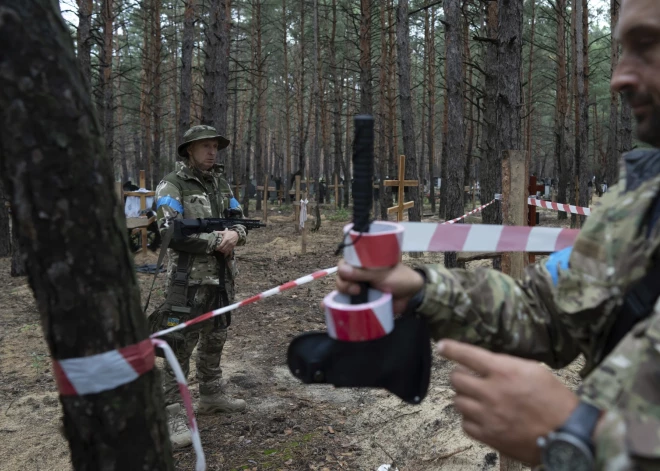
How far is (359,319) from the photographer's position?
47.8 inches

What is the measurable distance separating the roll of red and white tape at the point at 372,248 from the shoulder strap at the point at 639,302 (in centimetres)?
51

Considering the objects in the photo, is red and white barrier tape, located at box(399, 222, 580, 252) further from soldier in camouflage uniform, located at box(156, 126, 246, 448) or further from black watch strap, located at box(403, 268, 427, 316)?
soldier in camouflage uniform, located at box(156, 126, 246, 448)

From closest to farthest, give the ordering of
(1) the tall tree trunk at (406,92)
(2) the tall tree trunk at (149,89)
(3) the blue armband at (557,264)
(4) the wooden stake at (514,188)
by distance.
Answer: (3) the blue armband at (557,264) < (4) the wooden stake at (514,188) < (1) the tall tree trunk at (406,92) < (2) the tall tree trunk at (149,89)

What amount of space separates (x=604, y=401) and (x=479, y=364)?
0.71ft

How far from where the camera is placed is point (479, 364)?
1.01 meters

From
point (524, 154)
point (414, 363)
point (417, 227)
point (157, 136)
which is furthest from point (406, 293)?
point (157, 136)

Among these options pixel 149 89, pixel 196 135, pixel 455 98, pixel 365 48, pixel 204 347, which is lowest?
pixel 204 347

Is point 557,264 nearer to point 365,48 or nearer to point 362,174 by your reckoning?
point 362,174

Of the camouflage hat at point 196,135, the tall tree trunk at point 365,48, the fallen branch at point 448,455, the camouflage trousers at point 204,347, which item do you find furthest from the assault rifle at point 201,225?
the tall tree trunk at point 365,48

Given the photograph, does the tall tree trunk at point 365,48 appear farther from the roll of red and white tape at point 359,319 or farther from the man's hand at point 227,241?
the roll of red and white tape at point 359,319

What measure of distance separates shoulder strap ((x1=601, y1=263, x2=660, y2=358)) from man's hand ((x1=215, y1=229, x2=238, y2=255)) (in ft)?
10.7

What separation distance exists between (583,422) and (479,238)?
1500 millimetres

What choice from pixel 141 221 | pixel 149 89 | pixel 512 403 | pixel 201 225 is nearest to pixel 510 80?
pixel 201 225

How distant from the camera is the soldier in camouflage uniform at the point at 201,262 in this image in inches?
161
